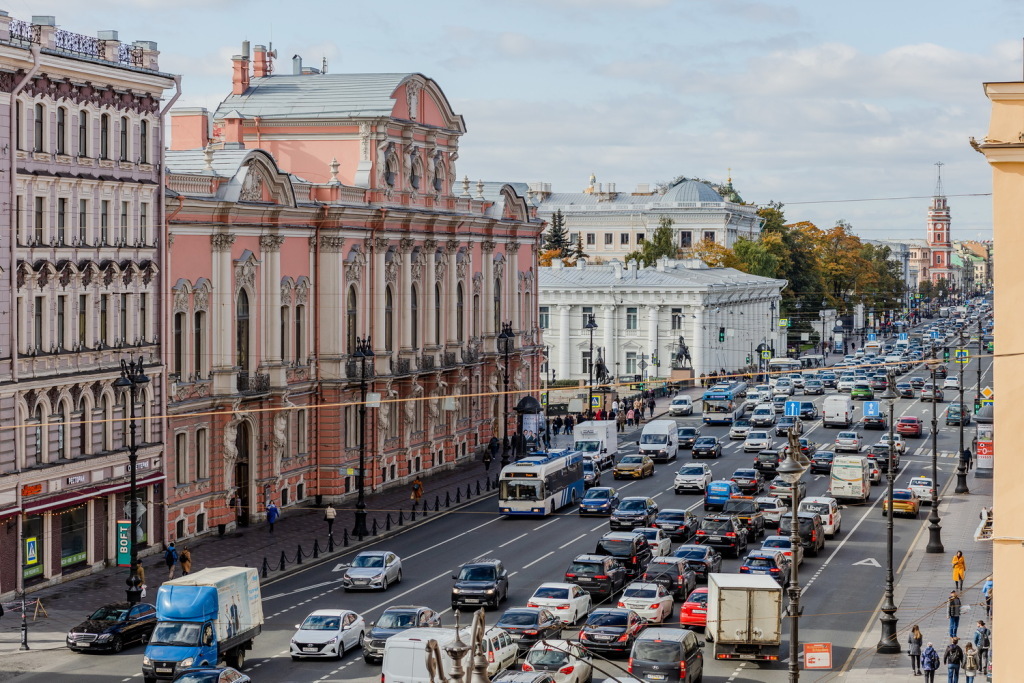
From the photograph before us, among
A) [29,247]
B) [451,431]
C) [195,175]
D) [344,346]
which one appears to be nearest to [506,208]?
[451,431]

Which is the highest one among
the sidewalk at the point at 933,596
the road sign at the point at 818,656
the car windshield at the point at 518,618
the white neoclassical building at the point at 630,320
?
the white neoclassical building at the point at 630,320

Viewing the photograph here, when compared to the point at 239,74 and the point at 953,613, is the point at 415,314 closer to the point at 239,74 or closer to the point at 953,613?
the point at 239,74

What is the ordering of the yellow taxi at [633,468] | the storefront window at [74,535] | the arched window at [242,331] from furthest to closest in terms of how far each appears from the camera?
the yellow taxi at [633,468] → the arched window at [242,331] → the storefront window at [74,535]

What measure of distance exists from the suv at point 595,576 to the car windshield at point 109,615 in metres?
13.2

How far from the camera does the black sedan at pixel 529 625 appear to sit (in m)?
42.5

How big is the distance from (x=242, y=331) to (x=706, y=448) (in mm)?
29579

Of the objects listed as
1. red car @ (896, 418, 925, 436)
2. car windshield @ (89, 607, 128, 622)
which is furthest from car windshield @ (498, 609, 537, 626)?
red car @ (896, 418, 925, 436)

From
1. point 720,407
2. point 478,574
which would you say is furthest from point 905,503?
point 720,407

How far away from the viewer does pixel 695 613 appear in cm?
4581

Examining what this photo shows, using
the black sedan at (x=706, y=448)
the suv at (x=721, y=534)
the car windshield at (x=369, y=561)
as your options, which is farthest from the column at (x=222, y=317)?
the black sedan at (x=706, y=448)

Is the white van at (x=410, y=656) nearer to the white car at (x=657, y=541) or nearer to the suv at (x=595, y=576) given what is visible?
the suv at (x=595, y=576)

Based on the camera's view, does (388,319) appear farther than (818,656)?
Yes

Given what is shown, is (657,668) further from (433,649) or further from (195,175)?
(195,175)

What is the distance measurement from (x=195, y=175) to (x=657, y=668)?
31.7 m
